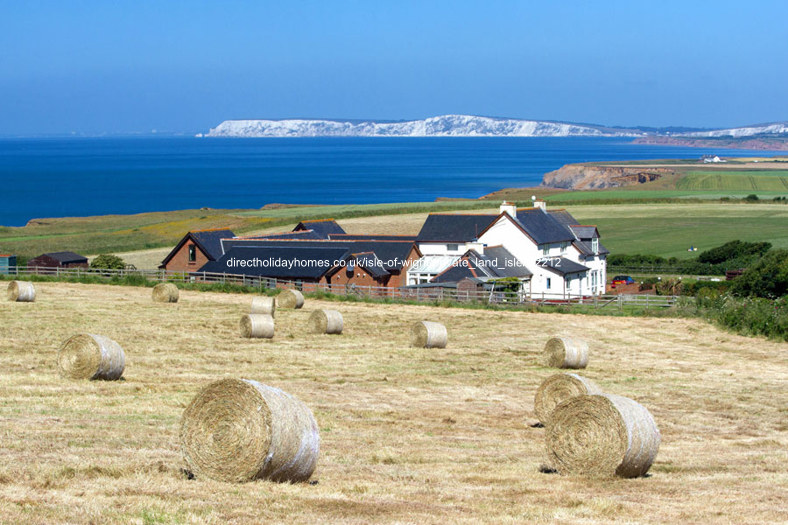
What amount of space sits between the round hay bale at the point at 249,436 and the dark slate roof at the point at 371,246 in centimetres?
4614

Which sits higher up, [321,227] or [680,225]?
[680,225]

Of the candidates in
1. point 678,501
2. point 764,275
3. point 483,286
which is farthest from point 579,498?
point 764,275

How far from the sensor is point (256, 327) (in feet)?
100

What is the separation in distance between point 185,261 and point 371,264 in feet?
43.1

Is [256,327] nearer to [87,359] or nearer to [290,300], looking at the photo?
[290,300]

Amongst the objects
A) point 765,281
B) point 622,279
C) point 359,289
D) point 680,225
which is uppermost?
point 680,225

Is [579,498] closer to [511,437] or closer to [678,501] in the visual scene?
[678,501]

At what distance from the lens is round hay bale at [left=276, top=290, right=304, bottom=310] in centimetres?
3994

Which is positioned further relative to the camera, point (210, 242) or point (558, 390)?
point (210, 242)

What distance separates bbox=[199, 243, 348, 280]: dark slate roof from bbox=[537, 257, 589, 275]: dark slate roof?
12293 millimetres

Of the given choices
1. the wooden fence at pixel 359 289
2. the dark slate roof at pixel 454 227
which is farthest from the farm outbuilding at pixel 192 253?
the dark slate roof at pixel 454 227

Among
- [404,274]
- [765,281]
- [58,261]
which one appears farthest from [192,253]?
[765,281]

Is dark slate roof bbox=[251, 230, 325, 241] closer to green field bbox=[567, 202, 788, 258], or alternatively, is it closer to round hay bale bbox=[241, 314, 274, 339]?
green field bbox=[567, 202, 788, 258]

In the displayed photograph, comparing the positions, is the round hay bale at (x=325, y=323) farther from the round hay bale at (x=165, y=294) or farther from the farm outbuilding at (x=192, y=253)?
the farm outbuilding at (x=192, y=253)
